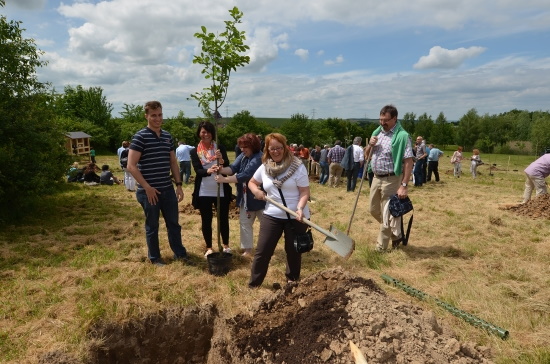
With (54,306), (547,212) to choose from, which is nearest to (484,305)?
(54,306)

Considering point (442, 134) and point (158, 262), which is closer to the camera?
point (158, 262)

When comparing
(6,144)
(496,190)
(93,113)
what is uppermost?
(93,113)

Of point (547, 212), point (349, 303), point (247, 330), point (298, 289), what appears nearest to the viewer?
point (349, 303)

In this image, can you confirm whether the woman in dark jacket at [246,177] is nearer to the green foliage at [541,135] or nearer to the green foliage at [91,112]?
the green foliage at [91,112]

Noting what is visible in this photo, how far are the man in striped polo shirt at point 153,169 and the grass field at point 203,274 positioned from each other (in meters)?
0.67

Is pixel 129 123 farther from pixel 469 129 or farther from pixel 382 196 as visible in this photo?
pixel 469 129

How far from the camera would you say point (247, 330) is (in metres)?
3.17

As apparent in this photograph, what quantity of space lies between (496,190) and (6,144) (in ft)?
48.1

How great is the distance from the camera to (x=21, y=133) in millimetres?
6938

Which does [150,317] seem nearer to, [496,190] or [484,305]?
[484,305]

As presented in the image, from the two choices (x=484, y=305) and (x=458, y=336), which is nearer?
(x=458, y=336)

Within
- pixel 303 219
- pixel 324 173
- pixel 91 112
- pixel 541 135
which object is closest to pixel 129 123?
pixel 91 112

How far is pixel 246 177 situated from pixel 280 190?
2.77 ft

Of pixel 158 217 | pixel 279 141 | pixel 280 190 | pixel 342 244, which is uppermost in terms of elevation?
pixel 279 141
